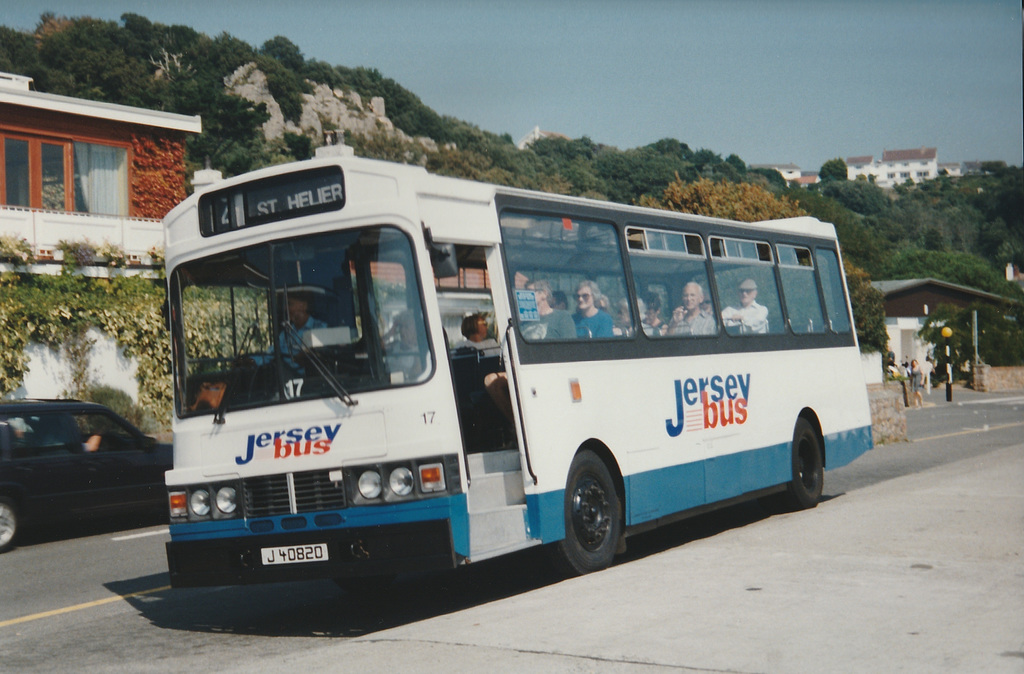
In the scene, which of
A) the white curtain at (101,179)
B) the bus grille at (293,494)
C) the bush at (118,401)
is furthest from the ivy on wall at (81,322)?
the bus grille at (293,494)

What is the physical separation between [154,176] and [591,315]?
23667 mm

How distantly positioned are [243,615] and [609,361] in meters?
3.62

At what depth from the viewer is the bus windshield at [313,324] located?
7578 mm

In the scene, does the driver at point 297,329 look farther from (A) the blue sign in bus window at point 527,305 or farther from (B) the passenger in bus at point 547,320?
(B) the passenger in bus at point 547,320

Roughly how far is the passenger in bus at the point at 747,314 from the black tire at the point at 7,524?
8606mm

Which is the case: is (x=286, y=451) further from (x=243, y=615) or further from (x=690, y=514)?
(x=690, y=514)

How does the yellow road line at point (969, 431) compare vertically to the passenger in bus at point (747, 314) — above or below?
below

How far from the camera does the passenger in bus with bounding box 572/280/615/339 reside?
933cm

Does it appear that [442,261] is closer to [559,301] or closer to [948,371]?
[559,301]

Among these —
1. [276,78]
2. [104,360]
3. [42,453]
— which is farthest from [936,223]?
[42,453]

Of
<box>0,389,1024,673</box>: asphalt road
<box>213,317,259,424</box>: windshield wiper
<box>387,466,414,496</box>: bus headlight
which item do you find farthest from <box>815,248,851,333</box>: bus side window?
<box>213,317,259,424</box>: windshield wiper

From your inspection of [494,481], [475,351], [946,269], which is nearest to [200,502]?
[494,481]

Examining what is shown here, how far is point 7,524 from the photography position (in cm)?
1330

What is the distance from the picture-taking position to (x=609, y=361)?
9523mm
